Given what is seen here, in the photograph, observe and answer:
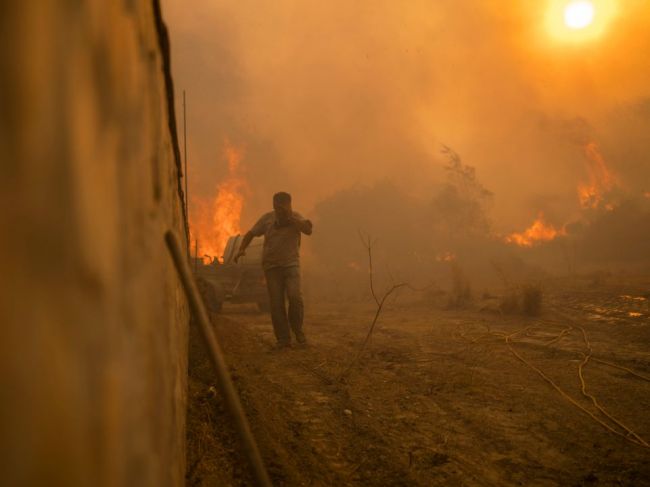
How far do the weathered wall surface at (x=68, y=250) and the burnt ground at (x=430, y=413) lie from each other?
1494mm

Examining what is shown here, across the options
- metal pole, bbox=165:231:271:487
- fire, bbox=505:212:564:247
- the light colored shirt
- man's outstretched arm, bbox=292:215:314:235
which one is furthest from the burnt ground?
fire, bbox=505:212:564:247

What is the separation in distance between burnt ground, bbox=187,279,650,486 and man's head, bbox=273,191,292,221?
167 centimetres

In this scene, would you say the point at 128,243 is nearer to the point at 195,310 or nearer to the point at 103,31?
the point at 103,31

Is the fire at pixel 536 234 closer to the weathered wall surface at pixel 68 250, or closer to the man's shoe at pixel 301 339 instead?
the man's shoe at pixel 301 339

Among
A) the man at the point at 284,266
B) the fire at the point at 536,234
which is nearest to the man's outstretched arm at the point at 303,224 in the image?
the man at the point at 284,266

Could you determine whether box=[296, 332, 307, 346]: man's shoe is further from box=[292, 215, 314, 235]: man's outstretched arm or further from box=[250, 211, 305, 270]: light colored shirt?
box=[292, 215, 314, 235]: man's outstretched arm

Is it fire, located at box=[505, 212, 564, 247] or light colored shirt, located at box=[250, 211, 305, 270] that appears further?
fire, located at box=[505, 212, 564, 247]

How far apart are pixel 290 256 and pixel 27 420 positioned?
15.7 feet

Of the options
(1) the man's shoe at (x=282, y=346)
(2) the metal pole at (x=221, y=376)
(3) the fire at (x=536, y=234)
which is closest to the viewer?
(2) the metal pole at (x=221, y=376)

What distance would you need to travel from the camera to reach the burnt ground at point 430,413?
2.03 meters

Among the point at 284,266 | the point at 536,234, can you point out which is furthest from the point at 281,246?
the point at 536,234

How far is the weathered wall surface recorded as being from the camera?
→ 0.40 metres

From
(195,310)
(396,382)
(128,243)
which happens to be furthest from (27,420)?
(396,382)

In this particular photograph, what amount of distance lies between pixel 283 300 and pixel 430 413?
2709mm
